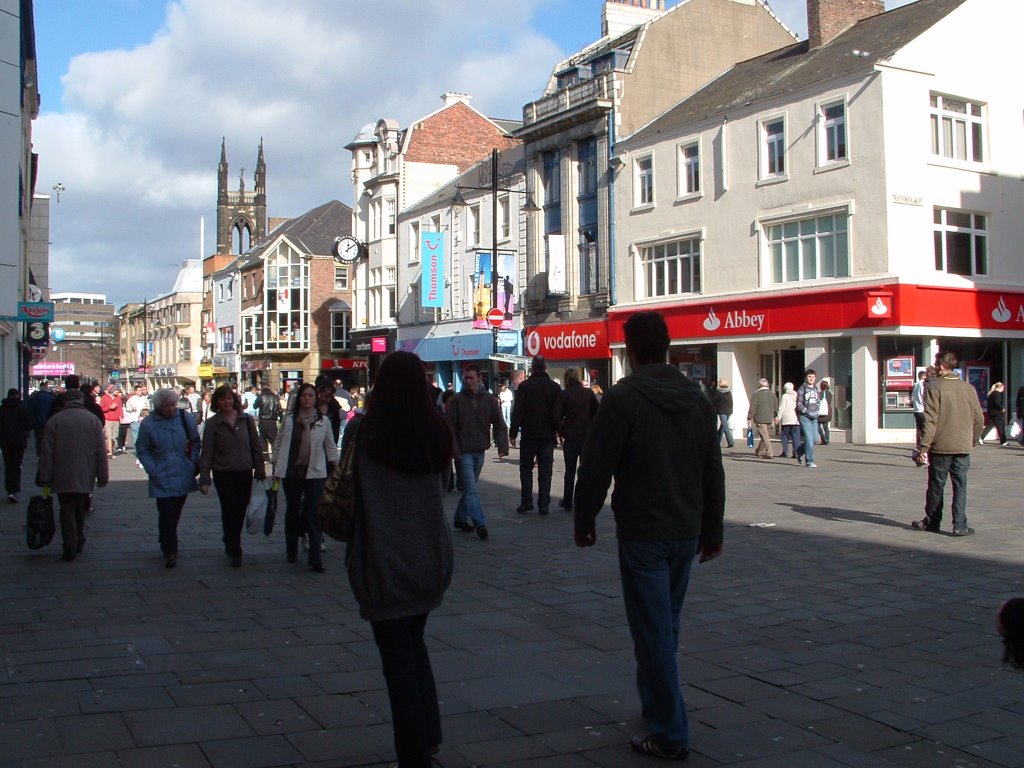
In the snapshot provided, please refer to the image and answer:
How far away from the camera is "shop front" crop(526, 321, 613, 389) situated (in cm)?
3678

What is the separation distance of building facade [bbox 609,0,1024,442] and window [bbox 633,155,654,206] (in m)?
2.07

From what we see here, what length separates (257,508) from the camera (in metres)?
9.87

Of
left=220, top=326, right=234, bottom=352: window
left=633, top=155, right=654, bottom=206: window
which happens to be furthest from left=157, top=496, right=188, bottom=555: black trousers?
left=220, top=326, right=234, bottom=352: window

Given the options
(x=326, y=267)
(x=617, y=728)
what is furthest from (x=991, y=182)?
(x=326, y=267)

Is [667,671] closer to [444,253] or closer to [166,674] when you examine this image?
[166,674]

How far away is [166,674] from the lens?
5727mm

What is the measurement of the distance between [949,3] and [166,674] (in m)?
29.2

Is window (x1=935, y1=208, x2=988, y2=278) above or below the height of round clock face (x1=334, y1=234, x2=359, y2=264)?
below

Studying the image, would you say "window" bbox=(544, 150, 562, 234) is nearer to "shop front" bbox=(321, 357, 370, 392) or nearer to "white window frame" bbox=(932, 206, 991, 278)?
"white window frame" bbox=(932, 206, 991, 278)

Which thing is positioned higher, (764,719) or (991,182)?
(991,182)

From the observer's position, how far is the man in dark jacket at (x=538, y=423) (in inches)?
505

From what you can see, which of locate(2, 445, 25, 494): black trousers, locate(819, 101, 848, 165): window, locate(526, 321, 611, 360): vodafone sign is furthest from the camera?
locate(526, 321, 611, 360): vodafone sign

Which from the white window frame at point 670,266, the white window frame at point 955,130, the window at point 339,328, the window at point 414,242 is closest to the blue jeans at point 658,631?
the white window frame at point 955,130

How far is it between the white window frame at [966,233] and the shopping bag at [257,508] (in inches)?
863
